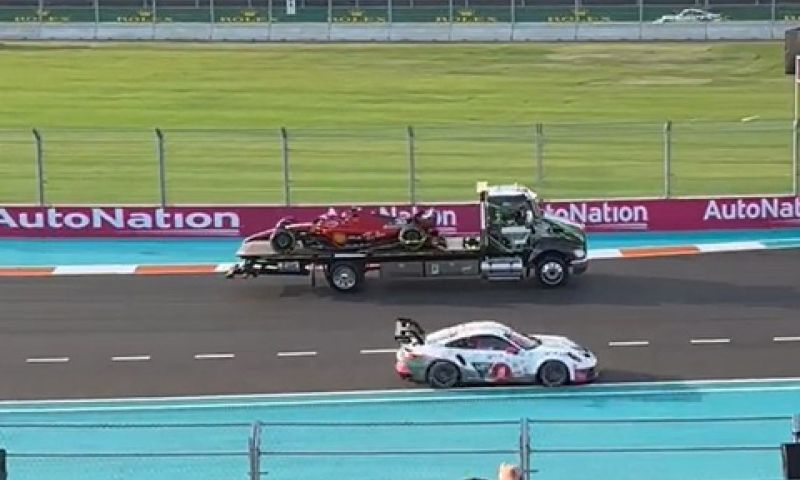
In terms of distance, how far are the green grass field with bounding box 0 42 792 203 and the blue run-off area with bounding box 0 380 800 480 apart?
1648 cm

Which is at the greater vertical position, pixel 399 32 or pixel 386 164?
pixel 399 32

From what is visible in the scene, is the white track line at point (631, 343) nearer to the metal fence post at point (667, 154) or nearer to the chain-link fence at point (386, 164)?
the metal fence post at point (667, 154)

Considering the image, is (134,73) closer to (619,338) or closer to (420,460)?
(619,338)

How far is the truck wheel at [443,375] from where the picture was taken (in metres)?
22.4

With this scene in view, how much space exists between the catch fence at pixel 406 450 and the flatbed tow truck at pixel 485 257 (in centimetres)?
804

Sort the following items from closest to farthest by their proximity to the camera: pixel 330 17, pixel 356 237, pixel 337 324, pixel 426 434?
pixel 426 434
pixel 337 324
pixel 356 237
pixel 330 17

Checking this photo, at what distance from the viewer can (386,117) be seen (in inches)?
2219

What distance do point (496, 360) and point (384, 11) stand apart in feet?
228

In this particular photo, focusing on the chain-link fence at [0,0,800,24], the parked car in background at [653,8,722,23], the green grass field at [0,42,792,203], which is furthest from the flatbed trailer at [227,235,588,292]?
the parked car in background at [653,8,722,23]

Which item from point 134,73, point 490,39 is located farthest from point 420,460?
point 490,39

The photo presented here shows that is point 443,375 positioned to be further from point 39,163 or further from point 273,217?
point 39,163

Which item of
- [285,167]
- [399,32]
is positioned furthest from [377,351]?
[399,32]

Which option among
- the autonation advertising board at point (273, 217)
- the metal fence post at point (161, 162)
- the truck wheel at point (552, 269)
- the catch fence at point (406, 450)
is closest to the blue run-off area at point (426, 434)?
the catch fence at point (406, 450)

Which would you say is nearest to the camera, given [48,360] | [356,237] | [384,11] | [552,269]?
[48,360]
